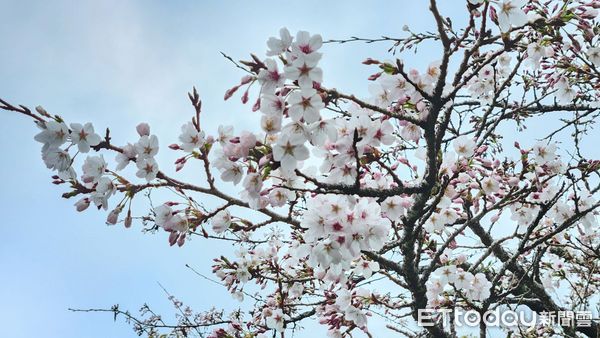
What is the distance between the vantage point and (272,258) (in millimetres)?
3953

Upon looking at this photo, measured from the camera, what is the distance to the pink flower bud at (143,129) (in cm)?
195

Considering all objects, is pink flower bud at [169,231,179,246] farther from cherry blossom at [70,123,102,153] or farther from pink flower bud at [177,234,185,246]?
cherry blossom at [70,123,102,153]

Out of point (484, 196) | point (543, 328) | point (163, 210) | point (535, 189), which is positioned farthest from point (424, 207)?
point (543, 328)

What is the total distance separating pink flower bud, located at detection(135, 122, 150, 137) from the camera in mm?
1950

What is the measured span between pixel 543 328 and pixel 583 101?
3.05 m

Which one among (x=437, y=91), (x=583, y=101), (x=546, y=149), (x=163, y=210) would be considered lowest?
(x=163, y=210)

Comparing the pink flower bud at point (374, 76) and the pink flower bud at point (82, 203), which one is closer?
the pink flower bud at point (82, 203)

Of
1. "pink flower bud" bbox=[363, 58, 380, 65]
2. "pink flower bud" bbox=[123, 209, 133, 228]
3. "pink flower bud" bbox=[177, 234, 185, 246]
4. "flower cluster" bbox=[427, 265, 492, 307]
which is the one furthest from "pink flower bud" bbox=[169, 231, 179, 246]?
"flower cluster" bbox=[427, 265, 492, 307]

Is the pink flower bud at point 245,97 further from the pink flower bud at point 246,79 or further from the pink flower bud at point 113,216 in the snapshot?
the pink flower bud at point 113,216

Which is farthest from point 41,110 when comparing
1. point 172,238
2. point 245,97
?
point 245,97

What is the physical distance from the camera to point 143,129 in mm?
1953

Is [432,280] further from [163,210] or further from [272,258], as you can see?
[163,210]

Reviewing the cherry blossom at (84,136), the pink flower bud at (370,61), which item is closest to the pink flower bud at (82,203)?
the cherry blossom at (84,136)

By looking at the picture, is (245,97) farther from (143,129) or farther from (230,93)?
(143,129)
